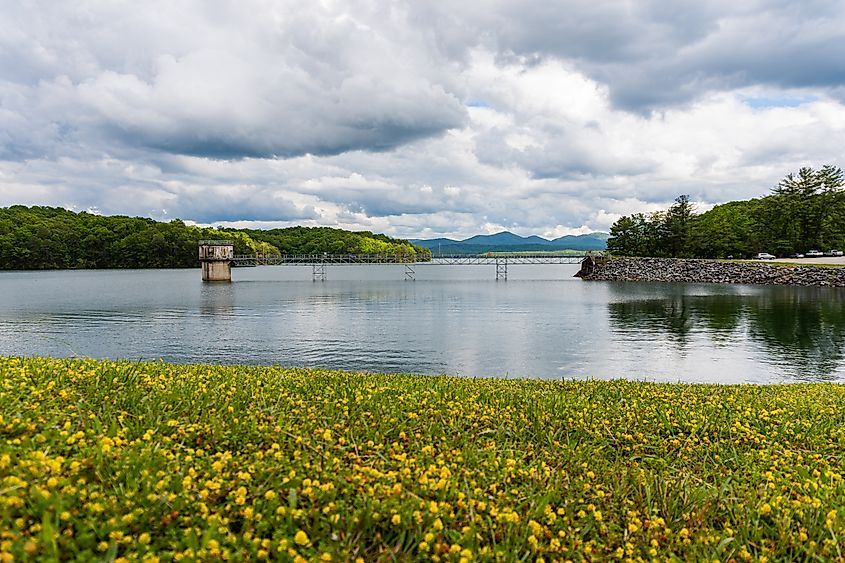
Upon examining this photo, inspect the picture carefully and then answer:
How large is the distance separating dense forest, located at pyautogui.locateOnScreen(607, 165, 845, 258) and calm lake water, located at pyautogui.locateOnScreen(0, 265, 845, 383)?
47.3 meters

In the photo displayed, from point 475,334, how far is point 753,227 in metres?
100

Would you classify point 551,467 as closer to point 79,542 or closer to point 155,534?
point 155,534

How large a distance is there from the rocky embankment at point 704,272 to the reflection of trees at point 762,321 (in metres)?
9.13

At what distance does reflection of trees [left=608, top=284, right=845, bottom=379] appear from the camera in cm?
2897

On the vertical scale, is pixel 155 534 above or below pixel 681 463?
above

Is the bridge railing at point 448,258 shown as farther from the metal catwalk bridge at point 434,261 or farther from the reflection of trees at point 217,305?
the reflection of trees at point 217,305

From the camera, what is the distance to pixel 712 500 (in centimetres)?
508

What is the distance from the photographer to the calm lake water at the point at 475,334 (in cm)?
2622

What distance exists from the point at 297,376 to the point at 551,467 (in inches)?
218

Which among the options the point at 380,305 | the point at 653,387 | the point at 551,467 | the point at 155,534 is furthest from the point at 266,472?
the point at 380,305

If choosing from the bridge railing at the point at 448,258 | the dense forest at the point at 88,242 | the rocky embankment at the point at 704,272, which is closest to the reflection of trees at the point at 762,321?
the rocky embankment at the point at 704,272

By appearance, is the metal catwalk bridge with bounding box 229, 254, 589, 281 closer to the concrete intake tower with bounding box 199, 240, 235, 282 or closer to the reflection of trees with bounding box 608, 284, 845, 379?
the concrete intake tower with bounding box 199, 240, 235, 282

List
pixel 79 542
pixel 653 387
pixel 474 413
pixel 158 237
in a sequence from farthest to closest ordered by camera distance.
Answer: pixel 158 237 < pixel 653 387 < pixel 474 413 < pixel 79 542

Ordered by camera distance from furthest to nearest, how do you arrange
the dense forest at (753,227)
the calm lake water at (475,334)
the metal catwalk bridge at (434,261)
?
the metal catwalk bridge at (434,261)
the dense forest at (753,227)
the calm lake water at (475,334)
